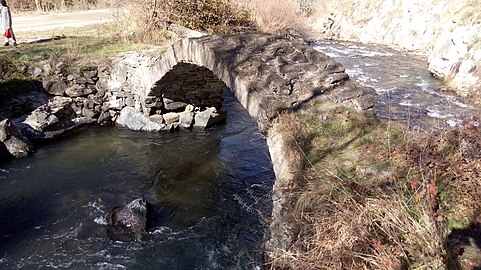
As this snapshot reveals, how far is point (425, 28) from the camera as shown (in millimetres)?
20188

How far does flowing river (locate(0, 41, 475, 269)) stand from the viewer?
5.98m

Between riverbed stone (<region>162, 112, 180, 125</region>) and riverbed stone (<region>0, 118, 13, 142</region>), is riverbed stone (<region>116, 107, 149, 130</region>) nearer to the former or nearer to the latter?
riverbed stone (<region>162, 112, 180, 125</region>)

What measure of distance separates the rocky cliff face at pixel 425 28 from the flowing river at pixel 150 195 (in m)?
2.83

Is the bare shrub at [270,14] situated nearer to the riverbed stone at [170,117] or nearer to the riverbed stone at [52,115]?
the riverbed stone at [170,117]

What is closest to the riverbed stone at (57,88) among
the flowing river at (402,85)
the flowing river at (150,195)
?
the flowing river at (150,195)

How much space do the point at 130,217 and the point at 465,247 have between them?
499cm

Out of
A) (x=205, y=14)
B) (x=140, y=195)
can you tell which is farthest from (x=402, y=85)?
(x=140, y=195)

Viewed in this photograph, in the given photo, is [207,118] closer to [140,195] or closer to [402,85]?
[140,195]

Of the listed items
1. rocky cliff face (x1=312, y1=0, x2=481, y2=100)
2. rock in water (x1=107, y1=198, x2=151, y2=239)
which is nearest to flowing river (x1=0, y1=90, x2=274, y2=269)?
rock in water (x1=107, y1=198, x2=151, y2=239)

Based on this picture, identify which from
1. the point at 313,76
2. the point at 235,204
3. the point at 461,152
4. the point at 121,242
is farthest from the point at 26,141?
the point at 461,152

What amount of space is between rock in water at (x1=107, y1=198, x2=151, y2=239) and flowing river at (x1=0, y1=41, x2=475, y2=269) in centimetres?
17

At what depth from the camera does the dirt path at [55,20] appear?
15.2 metres

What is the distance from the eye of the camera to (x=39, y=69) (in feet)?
34.7

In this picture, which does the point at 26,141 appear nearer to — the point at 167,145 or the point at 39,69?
the point at 39,69
